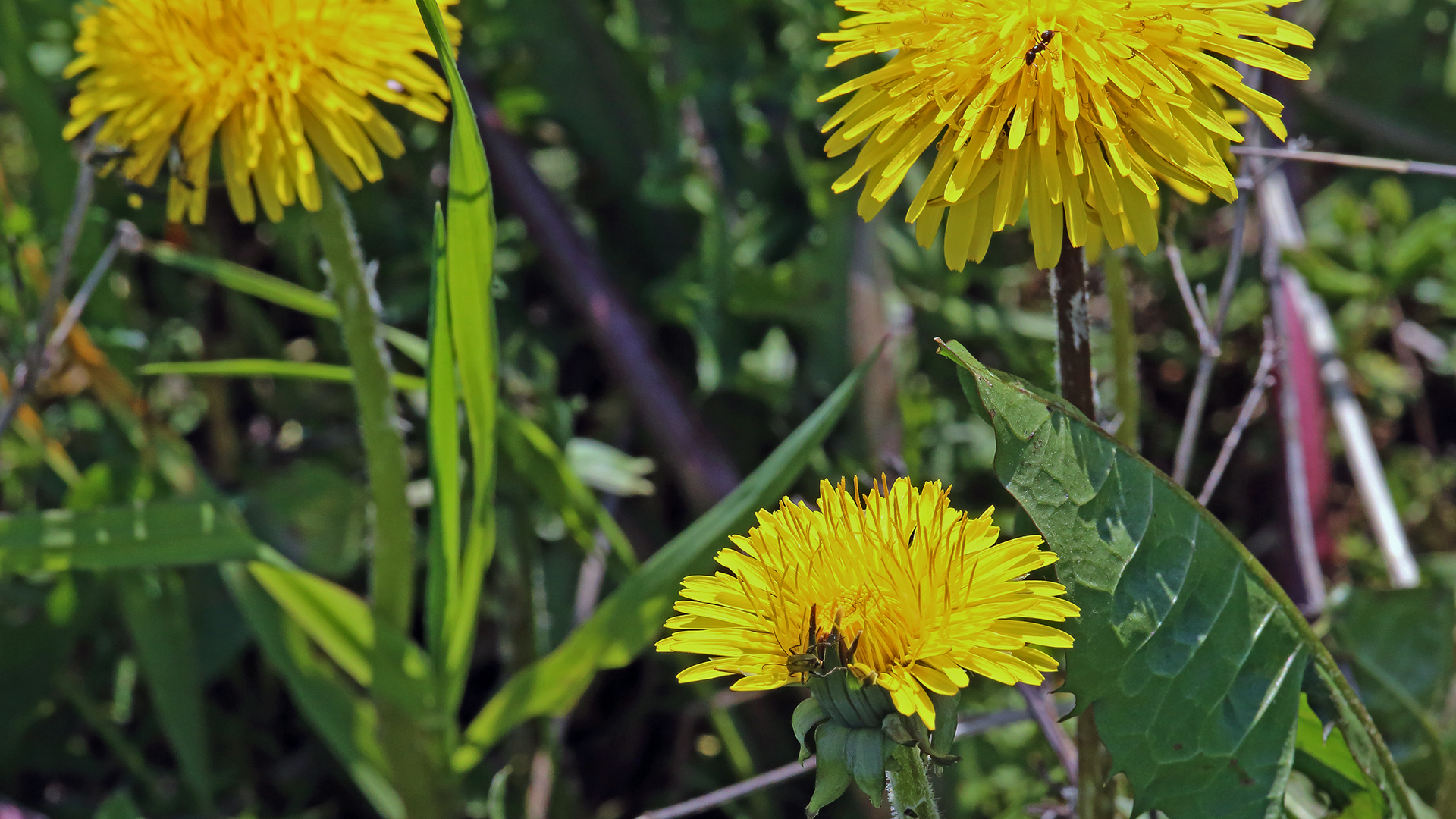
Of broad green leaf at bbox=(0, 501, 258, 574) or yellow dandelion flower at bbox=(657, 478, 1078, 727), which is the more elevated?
yellow dandelion flower at bbox=(657, 478, 1078, 727)

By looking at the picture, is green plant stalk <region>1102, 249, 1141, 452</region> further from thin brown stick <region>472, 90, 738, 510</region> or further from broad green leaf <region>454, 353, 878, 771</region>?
thin brown stick <region>472, 90, 738, 510</region>

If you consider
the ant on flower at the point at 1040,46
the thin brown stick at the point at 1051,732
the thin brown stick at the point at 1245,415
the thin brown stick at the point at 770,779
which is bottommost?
the thin brown stick at the point at 770,779

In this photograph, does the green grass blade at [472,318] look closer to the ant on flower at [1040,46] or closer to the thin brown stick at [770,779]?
the thin brown stick at [770,779]

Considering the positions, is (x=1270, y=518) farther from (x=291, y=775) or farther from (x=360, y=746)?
(x=291, y=775)

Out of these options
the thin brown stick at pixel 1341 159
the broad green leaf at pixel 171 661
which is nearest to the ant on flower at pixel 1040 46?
the thin brown stick at pixel 1341 159

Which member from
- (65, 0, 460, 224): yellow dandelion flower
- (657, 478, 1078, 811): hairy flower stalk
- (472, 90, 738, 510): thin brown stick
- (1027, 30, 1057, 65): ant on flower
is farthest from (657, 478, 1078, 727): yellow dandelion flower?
(472, 90, 738, 510): thin brown stick

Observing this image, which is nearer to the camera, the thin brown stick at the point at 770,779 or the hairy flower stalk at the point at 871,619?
the hairy flower stalk at the point at 871,619
